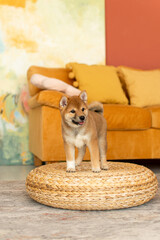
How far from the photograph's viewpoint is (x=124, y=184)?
54.9 inches

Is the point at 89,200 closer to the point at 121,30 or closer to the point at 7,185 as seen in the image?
the point at 7,185

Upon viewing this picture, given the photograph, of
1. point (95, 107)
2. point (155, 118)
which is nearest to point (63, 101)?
point (95, 107)

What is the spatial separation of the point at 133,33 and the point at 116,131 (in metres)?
1.69

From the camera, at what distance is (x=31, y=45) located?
11.6ft

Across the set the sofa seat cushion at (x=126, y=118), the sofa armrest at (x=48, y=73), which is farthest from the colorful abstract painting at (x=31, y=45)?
the sofa seat cushion at (x=126, y=118)

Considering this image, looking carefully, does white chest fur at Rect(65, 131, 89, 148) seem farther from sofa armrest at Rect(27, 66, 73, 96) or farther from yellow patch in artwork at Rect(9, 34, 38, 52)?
yellow patch in artwork at Rect(9, 34, 38, 52)

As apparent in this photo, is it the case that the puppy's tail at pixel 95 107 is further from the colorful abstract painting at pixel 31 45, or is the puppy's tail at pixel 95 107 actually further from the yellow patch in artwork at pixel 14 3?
the yellow patch in artwork at pixel 14 3

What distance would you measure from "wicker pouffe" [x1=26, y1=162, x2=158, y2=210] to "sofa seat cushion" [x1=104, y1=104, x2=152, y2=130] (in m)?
1.13

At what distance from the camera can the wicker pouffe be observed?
136 centimetres

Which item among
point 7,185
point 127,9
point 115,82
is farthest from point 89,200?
point 127,9

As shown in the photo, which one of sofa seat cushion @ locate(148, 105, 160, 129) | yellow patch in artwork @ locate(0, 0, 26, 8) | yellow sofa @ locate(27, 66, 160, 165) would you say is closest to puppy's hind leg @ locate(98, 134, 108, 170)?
yellow sofa @ locate(27, 66, 160, 165)

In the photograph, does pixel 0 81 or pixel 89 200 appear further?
pixel 0 81

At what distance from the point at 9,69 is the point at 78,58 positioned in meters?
0.82

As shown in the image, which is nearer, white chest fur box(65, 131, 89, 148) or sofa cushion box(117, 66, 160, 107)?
white chest fur box(65, 131, 89, 148)
